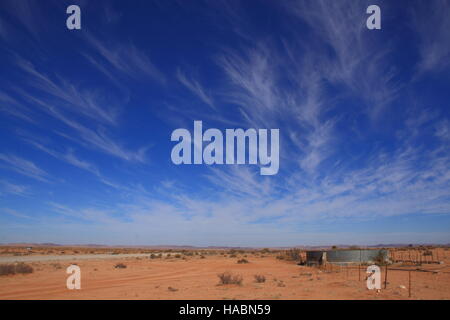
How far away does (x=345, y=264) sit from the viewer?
93.9 ft

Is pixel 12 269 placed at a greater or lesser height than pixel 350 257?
greater

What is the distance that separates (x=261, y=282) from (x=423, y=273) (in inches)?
485

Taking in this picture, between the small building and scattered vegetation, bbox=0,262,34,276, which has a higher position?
scattered vegetation, bbox=0,262,34,276

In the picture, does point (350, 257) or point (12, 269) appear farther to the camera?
point (350, 257)

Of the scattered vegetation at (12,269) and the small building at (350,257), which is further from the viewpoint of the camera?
the small building at (350,257)

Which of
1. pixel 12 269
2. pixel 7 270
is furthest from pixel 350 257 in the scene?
pixel 7 270

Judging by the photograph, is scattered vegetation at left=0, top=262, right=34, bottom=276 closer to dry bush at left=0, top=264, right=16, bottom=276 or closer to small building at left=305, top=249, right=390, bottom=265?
dry bush at left=0, top=264, right=16, bottom=276

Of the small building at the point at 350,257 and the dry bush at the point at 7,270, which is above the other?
the dry bush at the point at 7,270

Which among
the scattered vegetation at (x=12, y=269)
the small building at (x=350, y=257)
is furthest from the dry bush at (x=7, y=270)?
the small building at (x=350, y=257)

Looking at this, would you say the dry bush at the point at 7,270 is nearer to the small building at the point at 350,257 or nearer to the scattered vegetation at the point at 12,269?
the scattered vegetation at the point at 12,269

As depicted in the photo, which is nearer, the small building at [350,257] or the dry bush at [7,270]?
the dry bush at [7,270]

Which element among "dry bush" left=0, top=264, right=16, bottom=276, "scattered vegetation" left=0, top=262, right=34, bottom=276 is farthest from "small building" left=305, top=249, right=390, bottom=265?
"dry bush" left=0, top=264, right=16, bottom=276

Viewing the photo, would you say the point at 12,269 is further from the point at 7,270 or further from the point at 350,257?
the point at 350,257
